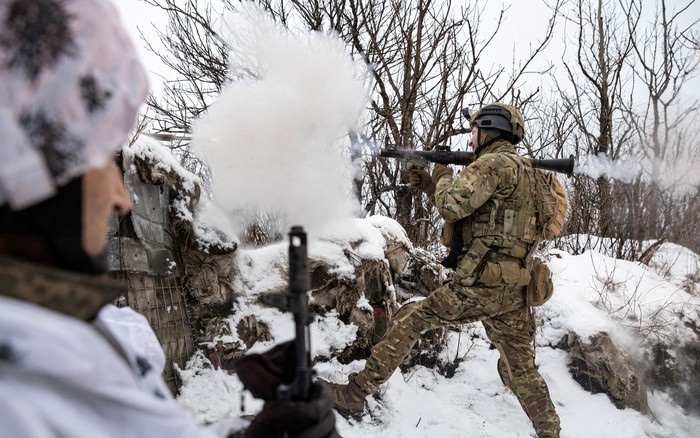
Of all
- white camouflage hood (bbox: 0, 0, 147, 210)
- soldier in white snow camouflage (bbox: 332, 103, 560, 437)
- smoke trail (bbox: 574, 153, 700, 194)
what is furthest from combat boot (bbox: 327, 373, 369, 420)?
smoke trail (bbox: 574, 153, 700, 194)

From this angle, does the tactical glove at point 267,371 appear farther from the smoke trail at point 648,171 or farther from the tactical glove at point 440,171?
the smoke trail at point 648,171

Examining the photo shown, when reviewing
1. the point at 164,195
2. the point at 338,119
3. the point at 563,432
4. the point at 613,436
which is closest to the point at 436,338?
the point at 563,432

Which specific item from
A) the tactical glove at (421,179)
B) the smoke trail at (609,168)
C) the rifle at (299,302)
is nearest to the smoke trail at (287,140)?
the tactical glove at (421,179)

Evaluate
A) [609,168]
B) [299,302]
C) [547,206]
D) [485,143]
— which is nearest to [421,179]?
[485,143]

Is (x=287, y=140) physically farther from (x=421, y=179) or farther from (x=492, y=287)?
(x=492, y=287)

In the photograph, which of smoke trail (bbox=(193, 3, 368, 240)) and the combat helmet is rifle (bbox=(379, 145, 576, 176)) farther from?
smoke trail (bbox=(193, 3, 368, 240))

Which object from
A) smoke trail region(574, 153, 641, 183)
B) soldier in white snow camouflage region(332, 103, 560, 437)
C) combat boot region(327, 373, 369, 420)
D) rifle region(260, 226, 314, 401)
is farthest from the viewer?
smoke trail region(574, 153, 641, 183)

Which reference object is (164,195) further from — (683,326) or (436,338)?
(683,326)

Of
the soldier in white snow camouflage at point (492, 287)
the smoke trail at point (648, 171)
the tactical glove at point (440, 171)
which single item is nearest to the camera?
the soldier in white snow camouflage at point (492, 287)

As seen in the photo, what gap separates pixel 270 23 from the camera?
23.4 ft

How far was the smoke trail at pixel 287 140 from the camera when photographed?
3846 millimetres

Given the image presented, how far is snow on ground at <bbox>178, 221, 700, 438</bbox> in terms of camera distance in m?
3.62

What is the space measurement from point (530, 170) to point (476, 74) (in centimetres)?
436

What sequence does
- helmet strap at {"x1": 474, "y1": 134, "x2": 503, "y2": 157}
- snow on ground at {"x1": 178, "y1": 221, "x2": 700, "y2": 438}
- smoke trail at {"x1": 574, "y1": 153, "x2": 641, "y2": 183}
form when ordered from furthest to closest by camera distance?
smoke trail at {"x1": 574, "y1": 153, "x2": 641, "y2": 183}
helmet strap at {"x1": 474, "y1": 134, "x2": 503, "y2": 157}
snow on ground at {"x1": 178, "y1": 221, "x2": 700, "y2": 438}
